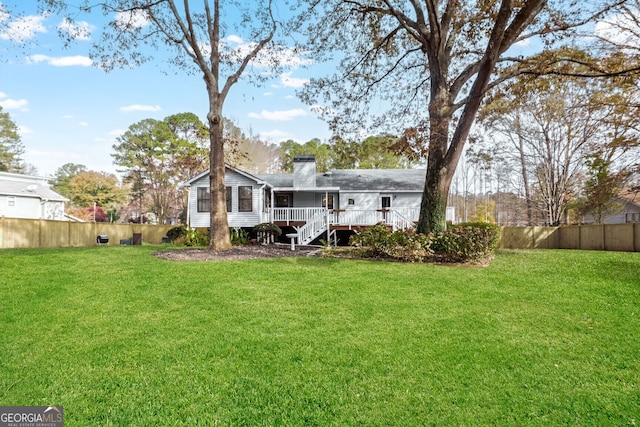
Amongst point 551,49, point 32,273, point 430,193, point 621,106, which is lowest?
point 32,273

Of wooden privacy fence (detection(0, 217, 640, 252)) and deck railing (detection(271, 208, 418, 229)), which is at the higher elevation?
deck railing (detection(271, 208, 418, 229))

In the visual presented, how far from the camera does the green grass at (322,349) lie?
9.26 ft

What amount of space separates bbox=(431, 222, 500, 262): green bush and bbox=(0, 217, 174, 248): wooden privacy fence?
18.3 meters

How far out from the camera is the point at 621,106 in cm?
1183

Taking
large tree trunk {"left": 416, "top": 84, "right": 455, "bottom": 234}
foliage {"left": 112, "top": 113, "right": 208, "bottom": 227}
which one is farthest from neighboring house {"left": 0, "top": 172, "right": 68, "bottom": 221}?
large tree trunk {"left": 416, "top": 84, "right": 455, "bottom": 234}

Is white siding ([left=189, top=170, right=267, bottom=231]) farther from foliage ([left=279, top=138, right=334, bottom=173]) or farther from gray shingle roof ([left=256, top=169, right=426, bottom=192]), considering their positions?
foliage ([left=279, top=138, right=334, bottom=173])

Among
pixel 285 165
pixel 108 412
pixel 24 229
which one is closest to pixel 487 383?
pixel 108 412

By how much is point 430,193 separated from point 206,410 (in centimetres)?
965

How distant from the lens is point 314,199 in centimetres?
1988

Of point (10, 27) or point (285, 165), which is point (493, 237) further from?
point (285, 165)

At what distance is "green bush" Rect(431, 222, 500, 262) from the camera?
29.2 feet

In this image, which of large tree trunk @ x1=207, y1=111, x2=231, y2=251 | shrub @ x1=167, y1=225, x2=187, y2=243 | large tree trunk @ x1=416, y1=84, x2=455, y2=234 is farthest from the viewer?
shrub @ x1=167, y1=225, x2=187, y2=243

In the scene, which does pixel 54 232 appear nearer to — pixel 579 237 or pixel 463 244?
pixel 463 244

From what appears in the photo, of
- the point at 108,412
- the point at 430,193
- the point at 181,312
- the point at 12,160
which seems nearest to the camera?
the point at 108,412
